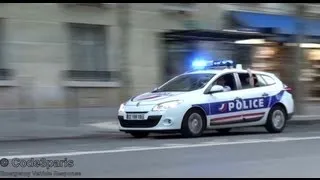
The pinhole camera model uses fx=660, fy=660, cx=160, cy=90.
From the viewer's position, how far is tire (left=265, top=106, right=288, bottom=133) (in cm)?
1470

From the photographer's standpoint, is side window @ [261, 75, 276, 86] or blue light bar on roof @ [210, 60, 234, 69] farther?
side window @ [261, 75, 276, 86]

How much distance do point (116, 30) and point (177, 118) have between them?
719 cm

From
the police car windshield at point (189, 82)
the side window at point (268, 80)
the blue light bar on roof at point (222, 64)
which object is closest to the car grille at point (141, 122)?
the police car windshield at point (189, 82)

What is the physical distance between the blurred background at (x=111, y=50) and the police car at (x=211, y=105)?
2.35 meters

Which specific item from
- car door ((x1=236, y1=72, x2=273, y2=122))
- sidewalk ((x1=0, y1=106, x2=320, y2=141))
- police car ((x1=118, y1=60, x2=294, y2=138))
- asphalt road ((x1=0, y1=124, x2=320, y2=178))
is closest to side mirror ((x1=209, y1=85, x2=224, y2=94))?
police car ((x1=118, y1=60, x2=294, y2=138))

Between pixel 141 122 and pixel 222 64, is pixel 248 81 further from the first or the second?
pixel 141 122

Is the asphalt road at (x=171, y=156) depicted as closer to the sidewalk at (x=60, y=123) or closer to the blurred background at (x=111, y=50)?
the sidewalk at (x=60, y=123)

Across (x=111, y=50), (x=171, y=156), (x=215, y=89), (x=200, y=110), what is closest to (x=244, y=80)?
(x=215, y=89)

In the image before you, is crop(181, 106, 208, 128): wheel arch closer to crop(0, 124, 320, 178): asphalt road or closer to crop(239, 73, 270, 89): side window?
crop(0, 124, 320, 178): asphalt road

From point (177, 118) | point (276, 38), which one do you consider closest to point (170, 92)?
point (177, 118)

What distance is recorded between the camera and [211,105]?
44.1ft

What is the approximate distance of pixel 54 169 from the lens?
8453mm

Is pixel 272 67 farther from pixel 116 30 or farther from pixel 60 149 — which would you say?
pixel 60 149

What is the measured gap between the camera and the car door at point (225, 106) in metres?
13.5
